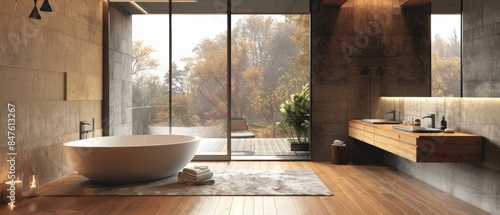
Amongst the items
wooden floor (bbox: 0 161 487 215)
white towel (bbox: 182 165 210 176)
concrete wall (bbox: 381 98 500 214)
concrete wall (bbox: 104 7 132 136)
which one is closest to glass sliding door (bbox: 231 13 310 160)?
concrete wall (bbox: 104 7 132 136)

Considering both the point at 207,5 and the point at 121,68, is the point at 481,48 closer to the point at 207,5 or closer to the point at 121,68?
the point at 207,5

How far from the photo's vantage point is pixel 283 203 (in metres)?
3.62

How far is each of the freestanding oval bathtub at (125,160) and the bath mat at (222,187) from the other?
0.11 meters

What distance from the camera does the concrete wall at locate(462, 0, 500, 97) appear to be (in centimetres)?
327

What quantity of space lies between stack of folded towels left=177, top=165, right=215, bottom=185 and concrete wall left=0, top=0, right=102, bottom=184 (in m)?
1.53

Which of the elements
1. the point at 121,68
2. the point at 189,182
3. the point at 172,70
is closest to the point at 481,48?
the point at 189,182

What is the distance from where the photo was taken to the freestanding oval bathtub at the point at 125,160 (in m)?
4.09

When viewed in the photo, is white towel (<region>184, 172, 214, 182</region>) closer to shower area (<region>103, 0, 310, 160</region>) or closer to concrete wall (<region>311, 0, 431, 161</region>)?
shower area (<region>103, 0, 310, 160</region>)

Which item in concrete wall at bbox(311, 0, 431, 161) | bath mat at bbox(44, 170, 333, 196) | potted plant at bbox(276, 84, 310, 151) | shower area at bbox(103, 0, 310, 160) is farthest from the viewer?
potted plant at bbox(276, 84, 310, 151)

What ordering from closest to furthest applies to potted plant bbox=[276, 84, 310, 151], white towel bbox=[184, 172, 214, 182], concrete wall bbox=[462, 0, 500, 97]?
concrete wall bbox=[462, 0, 500, 97] → white towel bbox=[184, 172, 214, 182] → potted plant bbox=[276, 84, 310, 151]

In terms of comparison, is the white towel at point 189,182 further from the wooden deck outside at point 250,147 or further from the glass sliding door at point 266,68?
the glass sliding door at point 266,68

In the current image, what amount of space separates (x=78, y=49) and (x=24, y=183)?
2.04 meters

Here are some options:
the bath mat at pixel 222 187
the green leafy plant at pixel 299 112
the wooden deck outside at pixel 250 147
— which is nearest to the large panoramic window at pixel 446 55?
the bath mat at pixel 222 187

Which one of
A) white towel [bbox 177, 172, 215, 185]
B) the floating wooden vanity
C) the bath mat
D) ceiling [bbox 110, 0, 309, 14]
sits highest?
ceiling [bbox 110, 0, 309, 14]
